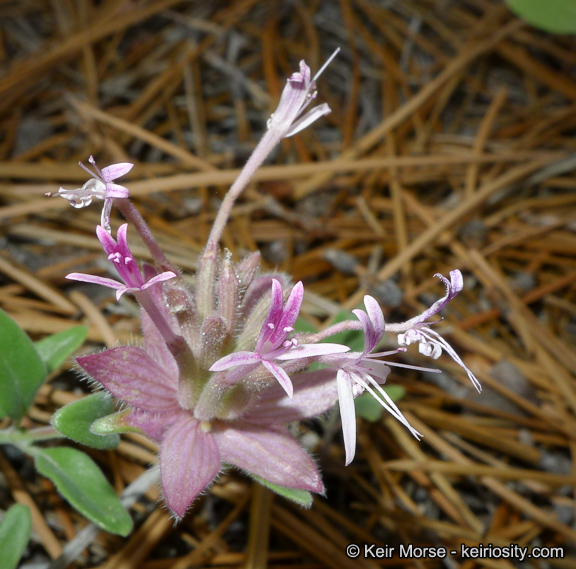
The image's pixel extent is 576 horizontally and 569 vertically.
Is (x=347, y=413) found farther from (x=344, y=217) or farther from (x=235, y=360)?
(x=344, y=217)

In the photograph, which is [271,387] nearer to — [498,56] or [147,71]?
[147,71]

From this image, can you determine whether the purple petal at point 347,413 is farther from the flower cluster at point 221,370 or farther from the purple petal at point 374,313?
the purple petal at point 374,313

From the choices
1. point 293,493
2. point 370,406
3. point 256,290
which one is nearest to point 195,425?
point 293,493

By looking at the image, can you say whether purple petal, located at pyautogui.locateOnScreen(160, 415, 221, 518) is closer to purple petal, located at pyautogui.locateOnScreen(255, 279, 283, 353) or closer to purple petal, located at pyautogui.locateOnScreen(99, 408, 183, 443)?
purple petal, located at pyautogui.locateOnScreen(99, 408, 183, 443)

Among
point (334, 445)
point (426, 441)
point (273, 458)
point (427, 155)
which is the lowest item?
point (426, 441)

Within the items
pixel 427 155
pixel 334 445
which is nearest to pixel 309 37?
pixel 427 155

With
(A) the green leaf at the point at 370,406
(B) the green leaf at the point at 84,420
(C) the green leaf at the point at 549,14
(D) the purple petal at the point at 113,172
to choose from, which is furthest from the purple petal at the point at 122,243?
(C) the green leaf at the point at 549,14

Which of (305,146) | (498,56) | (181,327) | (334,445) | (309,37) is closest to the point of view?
(181,327)
